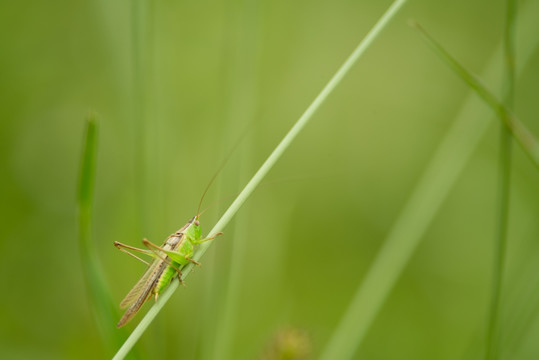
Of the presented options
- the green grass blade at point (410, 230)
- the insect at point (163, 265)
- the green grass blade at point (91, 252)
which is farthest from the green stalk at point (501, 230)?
the green grass blade at point (91, 252)

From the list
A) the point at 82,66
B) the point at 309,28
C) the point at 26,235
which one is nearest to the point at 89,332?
the point at 26,235

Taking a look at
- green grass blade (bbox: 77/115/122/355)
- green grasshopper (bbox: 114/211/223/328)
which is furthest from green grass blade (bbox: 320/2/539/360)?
green grass blade (bbox: 77/115/122/355)

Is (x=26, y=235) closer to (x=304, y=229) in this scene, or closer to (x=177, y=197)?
(x=177, y=197)

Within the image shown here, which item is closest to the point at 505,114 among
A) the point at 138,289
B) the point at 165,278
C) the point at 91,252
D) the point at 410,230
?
the point at 410,230

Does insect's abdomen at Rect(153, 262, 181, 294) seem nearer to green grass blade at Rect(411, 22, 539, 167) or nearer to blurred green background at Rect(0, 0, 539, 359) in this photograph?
blurred green background at Rect(0, 0, 539, 359)

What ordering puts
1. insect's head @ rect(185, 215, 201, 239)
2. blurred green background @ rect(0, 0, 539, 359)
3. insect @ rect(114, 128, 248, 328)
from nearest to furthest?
insect @ rect(114, 128, 248, 328) < insect's head @ rect(185, 215, 201, 239) < blurred green background @ rect(0, 0, 539, 359)

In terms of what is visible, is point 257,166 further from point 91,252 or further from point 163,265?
point 91,252
